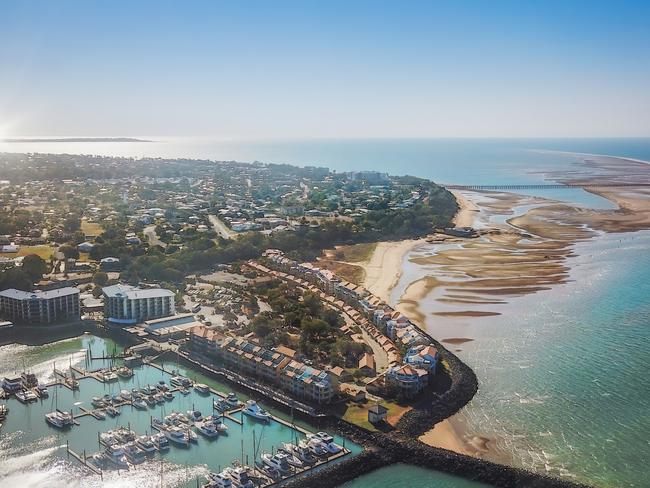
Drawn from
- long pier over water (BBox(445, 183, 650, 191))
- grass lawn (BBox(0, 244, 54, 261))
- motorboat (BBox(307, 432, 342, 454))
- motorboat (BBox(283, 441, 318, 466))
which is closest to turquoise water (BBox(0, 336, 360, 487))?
motorboat (BBox(307, 432, 342, 454))

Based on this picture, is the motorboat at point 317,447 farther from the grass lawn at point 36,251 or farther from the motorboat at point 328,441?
the grass lawn at point 36,251

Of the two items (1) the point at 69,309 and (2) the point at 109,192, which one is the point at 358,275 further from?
(2) the point at 109,192

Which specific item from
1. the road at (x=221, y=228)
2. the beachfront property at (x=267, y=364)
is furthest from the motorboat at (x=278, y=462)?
the road at (x=221, y=228)

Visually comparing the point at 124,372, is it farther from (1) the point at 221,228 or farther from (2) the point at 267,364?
(1) the point at 221,228

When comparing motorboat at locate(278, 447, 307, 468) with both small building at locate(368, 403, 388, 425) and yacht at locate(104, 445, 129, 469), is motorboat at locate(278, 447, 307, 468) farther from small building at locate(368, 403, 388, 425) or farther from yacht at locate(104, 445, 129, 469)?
yacht at locate(104, 445, 129, 469)

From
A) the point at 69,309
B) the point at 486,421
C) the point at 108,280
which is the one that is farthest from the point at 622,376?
the point at 108,280

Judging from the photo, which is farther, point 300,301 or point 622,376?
point 300,301
